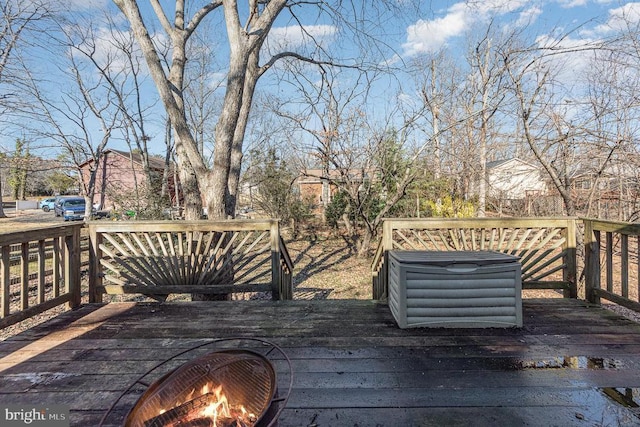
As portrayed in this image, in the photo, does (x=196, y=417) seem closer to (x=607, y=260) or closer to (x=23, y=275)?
(x=23, y=275)

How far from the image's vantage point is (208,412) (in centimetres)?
118

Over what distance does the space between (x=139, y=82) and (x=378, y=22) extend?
1146 cm

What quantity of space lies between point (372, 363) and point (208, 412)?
3.76 feet

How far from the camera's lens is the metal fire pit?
1.11m

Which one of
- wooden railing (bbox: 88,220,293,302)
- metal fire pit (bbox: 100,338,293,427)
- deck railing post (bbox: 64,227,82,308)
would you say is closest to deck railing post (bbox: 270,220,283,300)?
wooden railing (bbox: 88,220,293,302)

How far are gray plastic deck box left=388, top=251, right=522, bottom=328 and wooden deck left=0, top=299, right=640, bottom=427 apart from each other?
0.10m

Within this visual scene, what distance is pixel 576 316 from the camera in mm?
2787

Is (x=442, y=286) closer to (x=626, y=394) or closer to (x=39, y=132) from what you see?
(x=626, y=394)

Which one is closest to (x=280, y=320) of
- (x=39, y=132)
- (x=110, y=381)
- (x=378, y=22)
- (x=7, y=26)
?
(x=110, y=381)

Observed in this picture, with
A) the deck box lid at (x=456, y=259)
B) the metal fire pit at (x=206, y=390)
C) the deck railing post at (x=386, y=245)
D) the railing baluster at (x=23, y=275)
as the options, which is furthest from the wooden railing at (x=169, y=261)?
the metal fire pit at (x=206, y=390)

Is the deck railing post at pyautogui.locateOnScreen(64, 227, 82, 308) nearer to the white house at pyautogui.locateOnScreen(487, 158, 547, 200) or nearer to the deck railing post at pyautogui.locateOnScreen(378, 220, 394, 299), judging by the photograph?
the deck railing post at pyautogui.locateOnScreen(378, 220, 394, 299)

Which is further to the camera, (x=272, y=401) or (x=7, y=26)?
(x=7, y=26)

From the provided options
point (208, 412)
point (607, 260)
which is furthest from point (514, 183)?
point (208, 412)

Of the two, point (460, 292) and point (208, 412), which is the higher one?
point (460, 292)
